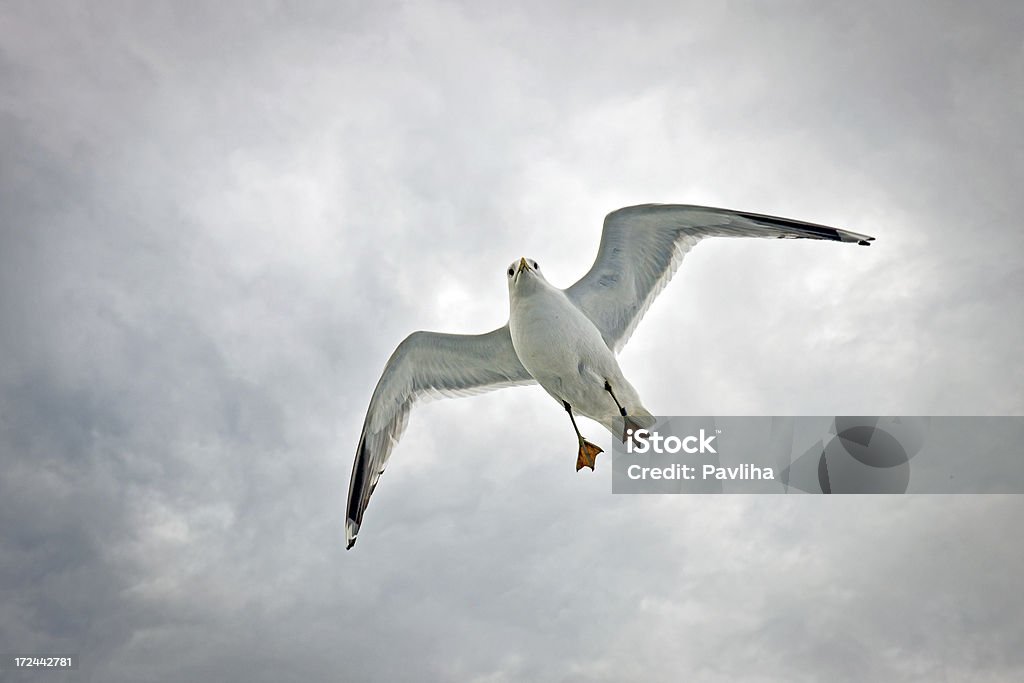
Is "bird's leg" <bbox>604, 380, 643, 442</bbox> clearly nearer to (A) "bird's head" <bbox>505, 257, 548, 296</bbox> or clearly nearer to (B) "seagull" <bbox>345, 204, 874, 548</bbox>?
(B) "seagull" <bbox>345, 204, 874, 548</bbox>

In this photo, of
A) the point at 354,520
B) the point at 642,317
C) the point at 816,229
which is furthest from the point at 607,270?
the point at 354,520

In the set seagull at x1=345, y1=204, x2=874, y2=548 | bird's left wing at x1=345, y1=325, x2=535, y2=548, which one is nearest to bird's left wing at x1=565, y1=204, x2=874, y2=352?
seagull at x1=345, y1=204, x2=874, y2=548

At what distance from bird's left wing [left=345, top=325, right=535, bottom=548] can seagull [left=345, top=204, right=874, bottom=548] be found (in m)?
0.02

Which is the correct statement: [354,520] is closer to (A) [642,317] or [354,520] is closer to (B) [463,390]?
(B) [463,390]

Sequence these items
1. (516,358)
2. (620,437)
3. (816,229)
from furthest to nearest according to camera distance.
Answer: (516,358) → (620,437) → (816,229)

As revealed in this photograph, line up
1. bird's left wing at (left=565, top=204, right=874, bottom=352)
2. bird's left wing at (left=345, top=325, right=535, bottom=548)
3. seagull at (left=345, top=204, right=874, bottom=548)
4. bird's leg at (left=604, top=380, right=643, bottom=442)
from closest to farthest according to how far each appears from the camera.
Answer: seagull at (left=345, top=204, right=874, bottom=548)
bird's left wing at (left=565, top=204, right=874, bottom=352)
bird's leg at (left=604, top=380, right=643, bottom=442)
bird's left wing at (left=345, top=325, right=535, bottom=548)

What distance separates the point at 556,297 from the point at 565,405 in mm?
1653

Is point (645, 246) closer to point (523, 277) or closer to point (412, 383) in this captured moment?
point (523, 277)

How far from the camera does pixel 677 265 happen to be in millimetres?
11773

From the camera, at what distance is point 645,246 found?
1170cm

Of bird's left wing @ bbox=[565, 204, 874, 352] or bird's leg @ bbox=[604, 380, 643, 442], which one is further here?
bird's leg @ bbox=[604, 380, 643, 442]

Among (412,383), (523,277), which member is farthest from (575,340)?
(412,383)

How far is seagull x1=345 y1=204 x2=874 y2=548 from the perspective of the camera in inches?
429

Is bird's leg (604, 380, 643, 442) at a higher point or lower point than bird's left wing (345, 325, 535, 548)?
lower
